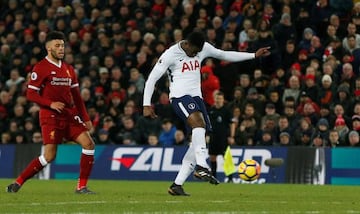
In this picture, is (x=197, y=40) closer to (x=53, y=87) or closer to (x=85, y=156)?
(x=53, y=87)

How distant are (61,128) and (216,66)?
1100 cm

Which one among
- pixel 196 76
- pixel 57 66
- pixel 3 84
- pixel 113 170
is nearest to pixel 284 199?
pixel 196 76

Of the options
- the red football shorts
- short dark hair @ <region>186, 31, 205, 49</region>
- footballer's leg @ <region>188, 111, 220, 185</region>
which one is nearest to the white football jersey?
short dark hair @ <region>186, 31, 205, 49</region>

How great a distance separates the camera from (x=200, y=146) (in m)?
15.3

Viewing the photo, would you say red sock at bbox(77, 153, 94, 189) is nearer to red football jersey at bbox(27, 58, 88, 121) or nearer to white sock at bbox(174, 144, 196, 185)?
red football jersey at bbox(27, 58, 88, 121)

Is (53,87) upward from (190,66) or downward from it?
downward

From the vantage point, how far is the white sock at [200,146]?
599 inches

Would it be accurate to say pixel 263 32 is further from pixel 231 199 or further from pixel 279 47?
pixel 231 199

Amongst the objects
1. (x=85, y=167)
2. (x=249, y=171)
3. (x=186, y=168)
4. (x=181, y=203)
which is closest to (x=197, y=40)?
(x=186, y=168)

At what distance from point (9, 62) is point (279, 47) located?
28.2 ft

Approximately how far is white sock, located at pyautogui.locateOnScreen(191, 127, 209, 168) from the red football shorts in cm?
178

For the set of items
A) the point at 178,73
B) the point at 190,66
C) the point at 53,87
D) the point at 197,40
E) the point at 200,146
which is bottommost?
the point at 200,146

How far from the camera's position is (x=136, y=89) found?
26891 mm

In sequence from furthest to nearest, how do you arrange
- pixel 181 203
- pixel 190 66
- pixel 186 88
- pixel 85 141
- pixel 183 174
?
pixel 85 141, pixel 190 66, pixel 186 88, pixel 183 174, pixel 181 203
